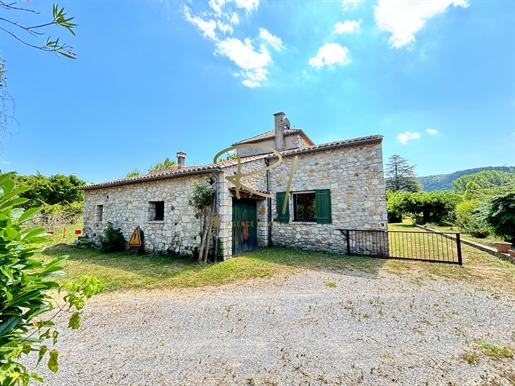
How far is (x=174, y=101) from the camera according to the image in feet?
31.4

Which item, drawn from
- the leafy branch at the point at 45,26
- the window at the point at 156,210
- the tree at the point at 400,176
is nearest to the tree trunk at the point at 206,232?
the window at the point at 156,210

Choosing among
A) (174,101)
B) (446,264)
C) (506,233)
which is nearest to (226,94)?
(174,101)

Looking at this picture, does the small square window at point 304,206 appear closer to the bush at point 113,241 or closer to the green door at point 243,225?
the green door at point 243,225

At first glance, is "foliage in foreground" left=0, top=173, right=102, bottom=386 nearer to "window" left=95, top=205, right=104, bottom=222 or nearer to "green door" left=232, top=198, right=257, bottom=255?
"green door" left=232, top=198, right=257, bottom=255

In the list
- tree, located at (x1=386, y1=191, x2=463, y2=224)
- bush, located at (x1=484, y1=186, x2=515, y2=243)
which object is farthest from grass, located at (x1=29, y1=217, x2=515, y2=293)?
tree, located at (x1=386, y1=191, x2=463, y2=224)

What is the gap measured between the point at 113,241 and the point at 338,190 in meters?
9.43

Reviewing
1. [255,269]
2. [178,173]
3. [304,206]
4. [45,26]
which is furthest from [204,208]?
[45,26]

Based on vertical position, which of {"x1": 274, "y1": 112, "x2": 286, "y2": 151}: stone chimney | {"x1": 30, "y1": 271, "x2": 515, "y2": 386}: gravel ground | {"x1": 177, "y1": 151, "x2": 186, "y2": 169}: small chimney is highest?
{"x1": 274, "y1": 112, "x2": 286, "y2": 151}: stone chimney

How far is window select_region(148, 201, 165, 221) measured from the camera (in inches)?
351

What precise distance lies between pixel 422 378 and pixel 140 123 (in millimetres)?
12586

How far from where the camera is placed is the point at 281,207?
943 cm

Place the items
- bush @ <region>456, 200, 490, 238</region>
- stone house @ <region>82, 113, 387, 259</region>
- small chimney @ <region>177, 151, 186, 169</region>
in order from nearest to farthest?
stone house @ <region>82, 113, 387, 259</region>, bush @ <region>456, 200, 490, 238</region>, small chimney @ <region>177, 151, 186, 169</region>

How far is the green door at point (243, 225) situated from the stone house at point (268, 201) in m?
0.04

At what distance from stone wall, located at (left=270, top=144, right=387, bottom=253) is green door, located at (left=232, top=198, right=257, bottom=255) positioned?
0.92 metres
